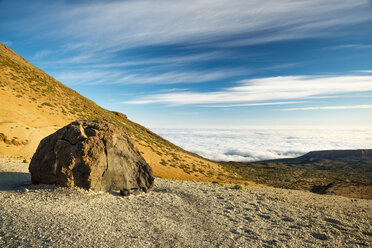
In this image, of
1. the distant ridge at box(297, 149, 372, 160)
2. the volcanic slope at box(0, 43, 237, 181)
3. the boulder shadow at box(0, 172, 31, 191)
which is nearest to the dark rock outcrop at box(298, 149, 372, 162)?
the distant ridge at box(297, 149, 372, 160)

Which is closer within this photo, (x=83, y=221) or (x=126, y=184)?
(x=83, y=221)

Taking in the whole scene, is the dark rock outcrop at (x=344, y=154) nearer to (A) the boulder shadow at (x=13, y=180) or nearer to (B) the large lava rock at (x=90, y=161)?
(B) the large lava rock at (x=90, y=161)

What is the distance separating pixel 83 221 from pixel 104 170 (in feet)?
11.5

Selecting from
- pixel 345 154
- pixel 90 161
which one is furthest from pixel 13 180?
pixel 345 154

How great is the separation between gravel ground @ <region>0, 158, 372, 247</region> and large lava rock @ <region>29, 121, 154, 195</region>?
0.56 meters

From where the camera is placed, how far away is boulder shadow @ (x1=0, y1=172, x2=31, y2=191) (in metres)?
10.3

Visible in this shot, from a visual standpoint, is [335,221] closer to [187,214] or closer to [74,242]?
[187,214]

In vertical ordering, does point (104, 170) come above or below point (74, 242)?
above

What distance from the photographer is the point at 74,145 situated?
10.5m

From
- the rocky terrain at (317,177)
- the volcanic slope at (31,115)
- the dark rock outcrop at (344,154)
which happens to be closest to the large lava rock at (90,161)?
the volcanic slope at (31,115)

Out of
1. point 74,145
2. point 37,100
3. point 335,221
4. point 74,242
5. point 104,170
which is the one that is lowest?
point 335,221

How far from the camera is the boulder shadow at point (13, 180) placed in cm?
1034

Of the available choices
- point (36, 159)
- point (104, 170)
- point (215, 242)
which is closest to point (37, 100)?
point (36, 159)

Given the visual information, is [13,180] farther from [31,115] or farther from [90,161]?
[31,115]
